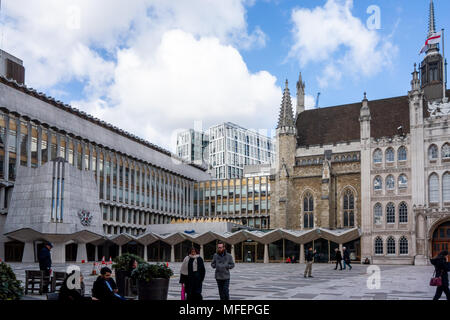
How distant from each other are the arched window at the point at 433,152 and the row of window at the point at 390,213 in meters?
5.35

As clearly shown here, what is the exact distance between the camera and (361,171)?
2197 inches

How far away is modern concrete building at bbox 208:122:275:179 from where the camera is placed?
150m

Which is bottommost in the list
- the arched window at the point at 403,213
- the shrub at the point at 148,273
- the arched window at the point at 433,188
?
the shrub at the point at 148,273

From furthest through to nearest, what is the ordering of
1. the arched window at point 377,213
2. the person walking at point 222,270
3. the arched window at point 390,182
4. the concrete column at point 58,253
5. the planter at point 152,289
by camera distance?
the arched window at point 377,213 < the arched window at point 390,182 < the concrete column at point 58,253 < the planter at point 152,289 < the person walking at point 222,270

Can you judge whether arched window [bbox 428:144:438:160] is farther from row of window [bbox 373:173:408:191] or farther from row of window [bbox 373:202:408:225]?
row of window [bbox 373:202:408:225]

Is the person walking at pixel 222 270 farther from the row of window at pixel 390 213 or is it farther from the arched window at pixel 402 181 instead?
the arched window at pixel 402 181

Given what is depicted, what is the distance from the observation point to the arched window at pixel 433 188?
168 feet

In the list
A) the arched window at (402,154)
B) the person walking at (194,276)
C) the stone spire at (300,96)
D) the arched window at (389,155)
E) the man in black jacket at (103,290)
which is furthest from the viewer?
the stone spire at (300,96)

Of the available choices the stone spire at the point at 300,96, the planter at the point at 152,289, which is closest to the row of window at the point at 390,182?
the stone spire at the point at 300,96

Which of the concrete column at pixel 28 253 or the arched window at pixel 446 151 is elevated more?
the arched window at pixel 446 151

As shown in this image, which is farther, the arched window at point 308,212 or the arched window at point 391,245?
the arched window at point 308,212

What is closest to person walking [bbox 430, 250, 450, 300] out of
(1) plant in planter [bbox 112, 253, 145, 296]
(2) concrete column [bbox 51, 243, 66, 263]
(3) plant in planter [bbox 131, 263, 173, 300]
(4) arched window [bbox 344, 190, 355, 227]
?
A: (3) plant in planter [bbox 131, 263, 173, 300]

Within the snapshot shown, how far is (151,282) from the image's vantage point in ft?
47.3

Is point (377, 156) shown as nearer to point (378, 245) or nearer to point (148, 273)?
point (378, 245)
